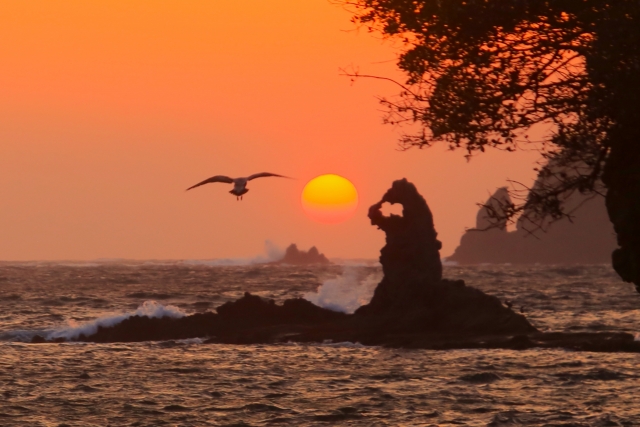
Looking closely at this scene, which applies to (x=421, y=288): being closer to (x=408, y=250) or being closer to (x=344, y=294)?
(x=408, y=250)

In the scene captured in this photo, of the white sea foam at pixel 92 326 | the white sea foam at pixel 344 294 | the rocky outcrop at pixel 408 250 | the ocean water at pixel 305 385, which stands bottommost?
the ocean water at pixel 305 385

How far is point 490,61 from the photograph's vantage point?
14.0 m

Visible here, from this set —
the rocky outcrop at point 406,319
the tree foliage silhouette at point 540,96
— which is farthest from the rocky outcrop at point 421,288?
the tree foliage silhouette at point 540,96

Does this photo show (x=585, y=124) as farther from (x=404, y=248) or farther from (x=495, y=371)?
(x=404, y=248)

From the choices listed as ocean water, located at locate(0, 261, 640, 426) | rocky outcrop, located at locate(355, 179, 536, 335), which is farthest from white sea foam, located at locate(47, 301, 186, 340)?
rocky outcrop, located at locate(355, 179, 536, 335)

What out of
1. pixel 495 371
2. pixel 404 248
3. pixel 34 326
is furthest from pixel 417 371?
pixel 34 326

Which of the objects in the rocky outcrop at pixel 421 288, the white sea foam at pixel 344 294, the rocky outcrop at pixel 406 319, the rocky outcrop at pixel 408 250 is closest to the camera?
the rocky outcrop at pixel 406 319

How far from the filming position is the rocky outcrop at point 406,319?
A: 35062 millimetres

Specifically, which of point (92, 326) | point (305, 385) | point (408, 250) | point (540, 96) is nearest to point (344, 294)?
point (92, 326)

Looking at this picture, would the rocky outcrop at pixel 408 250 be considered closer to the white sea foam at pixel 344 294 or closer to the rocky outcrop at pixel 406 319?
the rocky outcrop at pixel 406 319

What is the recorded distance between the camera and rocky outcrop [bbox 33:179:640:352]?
3506cm

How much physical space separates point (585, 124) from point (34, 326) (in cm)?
3618

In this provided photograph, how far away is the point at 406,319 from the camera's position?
36.5 m

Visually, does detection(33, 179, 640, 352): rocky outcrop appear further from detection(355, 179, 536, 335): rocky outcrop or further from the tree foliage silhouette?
the tree foliage silhouette
